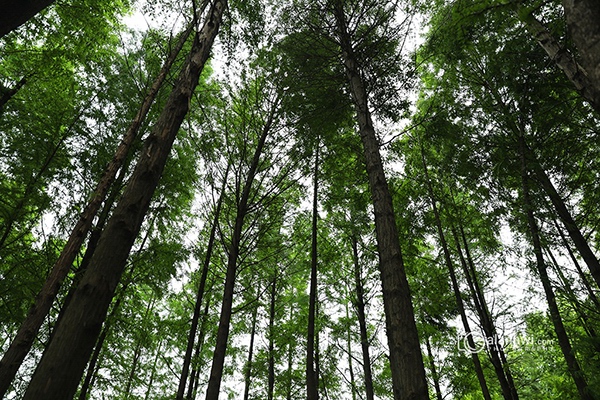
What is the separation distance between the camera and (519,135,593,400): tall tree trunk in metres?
4.89

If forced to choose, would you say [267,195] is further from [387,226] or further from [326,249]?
[326,249]

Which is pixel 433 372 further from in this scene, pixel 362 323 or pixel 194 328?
pixel 194 328

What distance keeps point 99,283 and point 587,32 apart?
292 centimetres

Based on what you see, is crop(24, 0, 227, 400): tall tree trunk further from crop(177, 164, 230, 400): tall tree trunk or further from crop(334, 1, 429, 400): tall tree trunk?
crop(177, 164, 230, 400): tall tree trunk

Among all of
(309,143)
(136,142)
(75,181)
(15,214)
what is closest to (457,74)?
(309,143)

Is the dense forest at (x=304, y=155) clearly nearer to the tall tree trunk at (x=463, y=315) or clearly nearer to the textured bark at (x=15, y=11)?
the tall tree trunk at (x=463, y=315)

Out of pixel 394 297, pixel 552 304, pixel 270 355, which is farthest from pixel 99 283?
pixel 270 355

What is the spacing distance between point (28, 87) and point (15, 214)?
3101mm

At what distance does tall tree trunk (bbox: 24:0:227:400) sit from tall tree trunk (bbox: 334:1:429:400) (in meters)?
2.98

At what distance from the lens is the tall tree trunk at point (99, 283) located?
161 cm

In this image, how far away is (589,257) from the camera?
4.94 metres

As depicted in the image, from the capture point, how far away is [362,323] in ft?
31.2

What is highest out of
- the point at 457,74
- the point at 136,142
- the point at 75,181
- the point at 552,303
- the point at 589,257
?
the point at 457,74

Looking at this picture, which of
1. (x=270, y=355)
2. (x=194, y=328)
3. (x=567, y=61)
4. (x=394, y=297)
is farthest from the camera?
(x=270, y=355)
